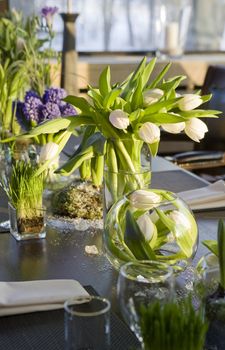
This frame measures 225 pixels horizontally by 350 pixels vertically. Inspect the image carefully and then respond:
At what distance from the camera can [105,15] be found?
372cm

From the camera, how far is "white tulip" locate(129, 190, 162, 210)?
1.07 meters

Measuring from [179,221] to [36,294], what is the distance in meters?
0.27

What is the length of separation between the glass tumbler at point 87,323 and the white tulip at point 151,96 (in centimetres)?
54

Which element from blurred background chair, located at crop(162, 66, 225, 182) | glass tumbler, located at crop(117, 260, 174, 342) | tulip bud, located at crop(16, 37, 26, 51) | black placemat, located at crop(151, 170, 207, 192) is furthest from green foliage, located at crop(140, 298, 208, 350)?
tulip bud, located at crop(16, 37, 26, 51)

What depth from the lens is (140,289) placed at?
2.55 feet

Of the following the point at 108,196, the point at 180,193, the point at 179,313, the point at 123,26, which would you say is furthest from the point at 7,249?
the point at 123,26

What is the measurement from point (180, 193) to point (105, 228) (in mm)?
469

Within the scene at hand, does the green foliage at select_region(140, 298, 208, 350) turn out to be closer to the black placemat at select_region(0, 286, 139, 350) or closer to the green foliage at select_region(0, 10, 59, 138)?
the black placemat at select_region(0, 286, 139, 350)

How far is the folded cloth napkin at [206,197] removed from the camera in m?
1.50

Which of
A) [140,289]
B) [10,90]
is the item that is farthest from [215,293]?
[10,90]

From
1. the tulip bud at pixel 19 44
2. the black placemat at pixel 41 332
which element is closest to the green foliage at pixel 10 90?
the tulip bud at pixel 19 44

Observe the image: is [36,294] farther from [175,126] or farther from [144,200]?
[175,126]

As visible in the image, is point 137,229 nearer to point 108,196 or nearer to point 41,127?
point 108,196

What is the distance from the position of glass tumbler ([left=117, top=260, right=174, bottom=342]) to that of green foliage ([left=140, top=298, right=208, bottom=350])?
0.17 ft
